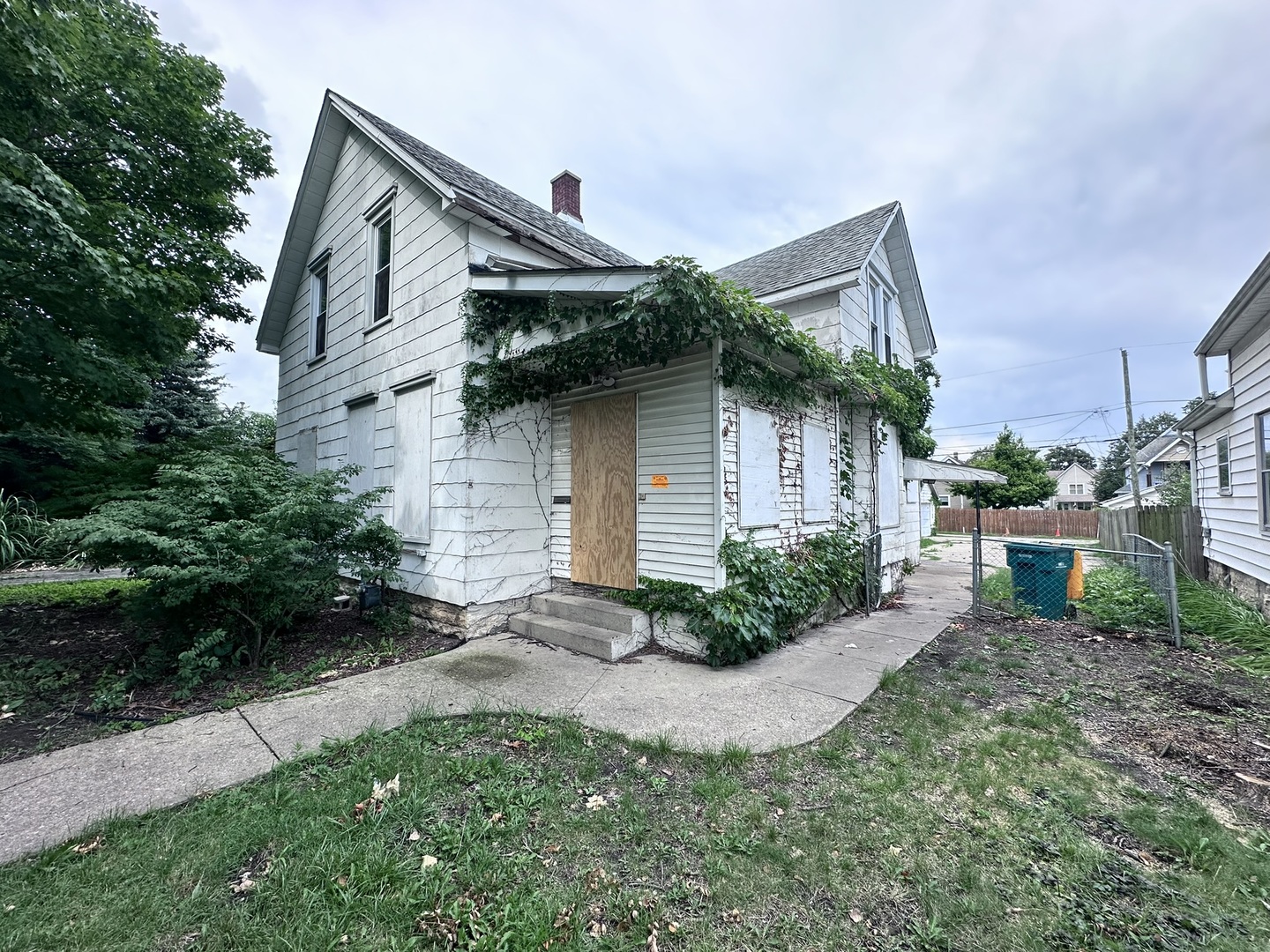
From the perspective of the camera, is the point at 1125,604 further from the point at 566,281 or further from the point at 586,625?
the point at 566,281

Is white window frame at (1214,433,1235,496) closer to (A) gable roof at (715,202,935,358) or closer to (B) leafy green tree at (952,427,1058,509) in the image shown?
(A) gable roof at (715,202,935,358)

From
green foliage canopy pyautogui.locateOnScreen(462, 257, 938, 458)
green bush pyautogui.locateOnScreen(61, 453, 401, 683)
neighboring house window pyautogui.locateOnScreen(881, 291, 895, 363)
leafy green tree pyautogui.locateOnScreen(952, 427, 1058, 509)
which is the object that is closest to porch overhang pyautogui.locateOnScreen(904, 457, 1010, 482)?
neighboring house window pyautogui.locateOnScreen(881, 291, 895, 363)

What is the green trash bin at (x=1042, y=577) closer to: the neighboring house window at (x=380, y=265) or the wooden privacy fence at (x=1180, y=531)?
the wooden privacy fence at (x=1180, y=531)

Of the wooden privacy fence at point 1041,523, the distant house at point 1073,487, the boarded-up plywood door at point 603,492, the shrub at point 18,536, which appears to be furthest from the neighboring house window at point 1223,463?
the distant house at point 1073,487

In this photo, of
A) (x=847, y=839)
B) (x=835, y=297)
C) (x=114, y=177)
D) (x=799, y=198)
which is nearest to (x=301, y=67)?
(x=114, y=177)

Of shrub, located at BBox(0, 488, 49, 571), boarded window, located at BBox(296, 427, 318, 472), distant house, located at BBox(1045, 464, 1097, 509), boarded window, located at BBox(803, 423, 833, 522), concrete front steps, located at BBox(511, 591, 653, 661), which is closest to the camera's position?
concrete front steps, located at BBox(511, 591, 653, 661)

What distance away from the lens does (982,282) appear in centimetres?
2495

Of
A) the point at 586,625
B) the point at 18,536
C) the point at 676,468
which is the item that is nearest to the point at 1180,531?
the point at 676,468

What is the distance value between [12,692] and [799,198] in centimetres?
1886

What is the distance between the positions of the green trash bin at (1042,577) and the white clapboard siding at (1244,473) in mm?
2257

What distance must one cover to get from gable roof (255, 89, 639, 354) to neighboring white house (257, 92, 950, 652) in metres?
0.05

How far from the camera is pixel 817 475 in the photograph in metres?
7.22

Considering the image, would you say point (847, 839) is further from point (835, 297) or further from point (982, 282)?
point (982, 282)

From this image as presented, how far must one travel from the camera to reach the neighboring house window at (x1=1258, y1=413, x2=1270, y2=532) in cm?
657
